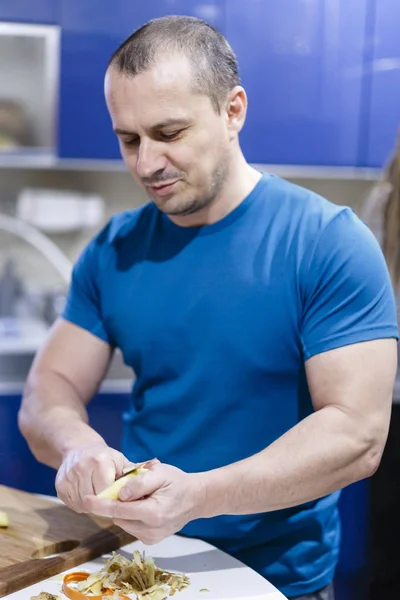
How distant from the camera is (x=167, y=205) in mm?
1386

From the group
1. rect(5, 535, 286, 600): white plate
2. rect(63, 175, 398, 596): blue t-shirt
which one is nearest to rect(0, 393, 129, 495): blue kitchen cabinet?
rect(63, 175, 398, 596): blue t-shirt

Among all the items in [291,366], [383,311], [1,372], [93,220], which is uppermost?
[383,311]

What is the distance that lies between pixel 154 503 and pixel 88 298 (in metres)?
0.52

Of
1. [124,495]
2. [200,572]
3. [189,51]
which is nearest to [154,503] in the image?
[124,495]

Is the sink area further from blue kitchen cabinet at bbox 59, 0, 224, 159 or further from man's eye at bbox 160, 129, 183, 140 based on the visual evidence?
man's eye at bbox 160, 129, 183, 140

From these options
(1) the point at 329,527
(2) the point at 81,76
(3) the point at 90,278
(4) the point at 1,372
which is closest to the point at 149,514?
(1) the point at 329,527

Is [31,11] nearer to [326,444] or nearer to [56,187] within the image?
[56,187]

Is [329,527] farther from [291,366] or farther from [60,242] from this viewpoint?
[60,242]

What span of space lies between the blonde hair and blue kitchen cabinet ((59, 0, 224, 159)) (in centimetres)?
94

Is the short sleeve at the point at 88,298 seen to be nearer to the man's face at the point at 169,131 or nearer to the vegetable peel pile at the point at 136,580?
the man's face at the point at 169,131

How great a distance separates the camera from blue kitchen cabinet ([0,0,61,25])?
9.87 ft

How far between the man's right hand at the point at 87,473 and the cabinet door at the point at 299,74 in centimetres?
214

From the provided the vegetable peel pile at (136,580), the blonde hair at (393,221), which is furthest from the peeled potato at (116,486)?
the blonde hair at (393,221)

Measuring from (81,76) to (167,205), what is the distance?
73.3 inches
